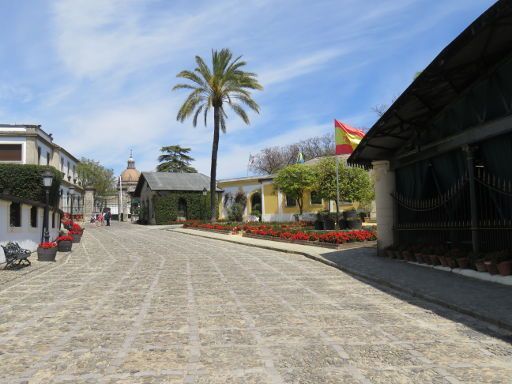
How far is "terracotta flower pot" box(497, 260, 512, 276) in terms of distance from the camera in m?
9.19

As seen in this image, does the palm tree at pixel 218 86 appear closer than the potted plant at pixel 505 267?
No

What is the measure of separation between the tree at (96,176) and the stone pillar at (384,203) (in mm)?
65783

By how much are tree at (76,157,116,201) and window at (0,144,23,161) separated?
111 ft

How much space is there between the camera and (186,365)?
4914 mm

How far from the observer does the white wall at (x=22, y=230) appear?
16.0 metres

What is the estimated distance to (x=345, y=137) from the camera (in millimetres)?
22922

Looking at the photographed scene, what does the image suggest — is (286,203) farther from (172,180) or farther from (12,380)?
(12,380)

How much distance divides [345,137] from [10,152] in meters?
30.0

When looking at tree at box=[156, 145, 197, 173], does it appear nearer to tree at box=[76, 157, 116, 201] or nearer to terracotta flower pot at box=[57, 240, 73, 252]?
tree at box=[76, 157, 116, 201]

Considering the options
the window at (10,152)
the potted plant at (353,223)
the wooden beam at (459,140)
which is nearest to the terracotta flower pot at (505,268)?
the wooden beam at (459,140)

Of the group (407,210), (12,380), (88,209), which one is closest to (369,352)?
(12,380)

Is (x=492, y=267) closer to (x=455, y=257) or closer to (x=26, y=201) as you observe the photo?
(x=455, y=257)

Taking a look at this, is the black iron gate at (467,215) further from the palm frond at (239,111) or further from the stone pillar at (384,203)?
the palm frond at (239,111)

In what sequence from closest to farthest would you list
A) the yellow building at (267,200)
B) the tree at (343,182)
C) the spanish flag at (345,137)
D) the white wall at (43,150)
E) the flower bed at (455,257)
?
the flower bed at (455,257), the spanish flag at (345,137), the tree at (343,182), the white wall at (43,150), the yellow building at (267,200)
